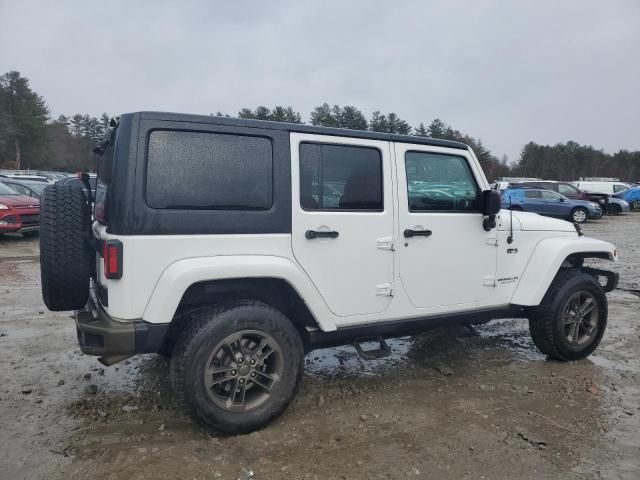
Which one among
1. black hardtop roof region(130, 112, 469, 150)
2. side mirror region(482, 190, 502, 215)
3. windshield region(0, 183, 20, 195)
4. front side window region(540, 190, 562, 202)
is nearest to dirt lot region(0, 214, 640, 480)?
side mirror region(482, 190, 502, 215)

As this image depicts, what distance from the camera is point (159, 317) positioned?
2889 mm

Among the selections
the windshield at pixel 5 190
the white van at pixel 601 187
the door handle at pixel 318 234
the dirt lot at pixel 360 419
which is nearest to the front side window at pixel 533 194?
the white van at pixel 601 187

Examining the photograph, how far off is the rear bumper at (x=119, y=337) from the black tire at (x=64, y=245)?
255mm

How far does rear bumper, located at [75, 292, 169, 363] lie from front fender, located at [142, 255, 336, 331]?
69 millimetres

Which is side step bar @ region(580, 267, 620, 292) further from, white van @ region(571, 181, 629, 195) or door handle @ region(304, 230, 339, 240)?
white van @ region(571, 181, 629, 195)

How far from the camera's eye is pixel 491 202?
4.00m

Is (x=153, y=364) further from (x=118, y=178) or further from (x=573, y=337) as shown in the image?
(x=573, y=337)

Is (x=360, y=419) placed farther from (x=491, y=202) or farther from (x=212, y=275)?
(x=491, y=202)

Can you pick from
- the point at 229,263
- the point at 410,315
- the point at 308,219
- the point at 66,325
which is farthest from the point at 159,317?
the point at 66,325

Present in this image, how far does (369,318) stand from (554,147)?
87.5 m

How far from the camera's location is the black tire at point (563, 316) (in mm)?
4398

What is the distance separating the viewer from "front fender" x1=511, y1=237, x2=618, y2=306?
4.26 metres

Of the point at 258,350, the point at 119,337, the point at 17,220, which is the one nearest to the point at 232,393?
the point at 258,350

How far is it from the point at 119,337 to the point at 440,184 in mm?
2630
